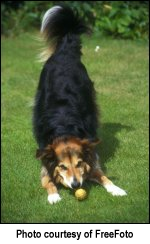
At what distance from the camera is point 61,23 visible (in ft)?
26.5

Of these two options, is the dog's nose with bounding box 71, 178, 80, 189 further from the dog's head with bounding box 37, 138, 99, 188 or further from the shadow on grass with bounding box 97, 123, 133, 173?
the shadow on grass with bounding box 97, 123, 133, 173

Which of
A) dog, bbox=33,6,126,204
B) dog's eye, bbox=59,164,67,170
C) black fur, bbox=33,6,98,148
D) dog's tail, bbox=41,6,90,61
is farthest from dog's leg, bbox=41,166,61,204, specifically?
dog's tail, bbox=41,6,90,61

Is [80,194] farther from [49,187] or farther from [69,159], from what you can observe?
[69,159]

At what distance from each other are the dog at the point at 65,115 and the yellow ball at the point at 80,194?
191 millimetres

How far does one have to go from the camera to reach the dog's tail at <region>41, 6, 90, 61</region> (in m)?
8.07

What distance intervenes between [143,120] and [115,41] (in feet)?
20.5

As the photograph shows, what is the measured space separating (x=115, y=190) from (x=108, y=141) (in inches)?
72.8

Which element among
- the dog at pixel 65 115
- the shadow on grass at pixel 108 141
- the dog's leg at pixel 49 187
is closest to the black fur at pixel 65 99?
the dog at pixel 65 115

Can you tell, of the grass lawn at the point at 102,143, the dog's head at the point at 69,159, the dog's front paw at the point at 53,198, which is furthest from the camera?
the dog's front paw at the point at 53,198

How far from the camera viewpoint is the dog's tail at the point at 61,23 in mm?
8070

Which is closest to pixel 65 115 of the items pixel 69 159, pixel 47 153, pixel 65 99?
pixel 65 99

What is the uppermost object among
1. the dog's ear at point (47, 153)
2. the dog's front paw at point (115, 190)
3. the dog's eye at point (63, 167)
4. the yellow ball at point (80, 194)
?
the dog's ear at point (47, 153)

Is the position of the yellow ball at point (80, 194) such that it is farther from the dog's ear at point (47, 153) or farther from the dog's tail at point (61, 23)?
the dog's tail at point (61, 23)

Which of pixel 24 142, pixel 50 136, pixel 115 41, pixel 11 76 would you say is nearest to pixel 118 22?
pixel 115 41
